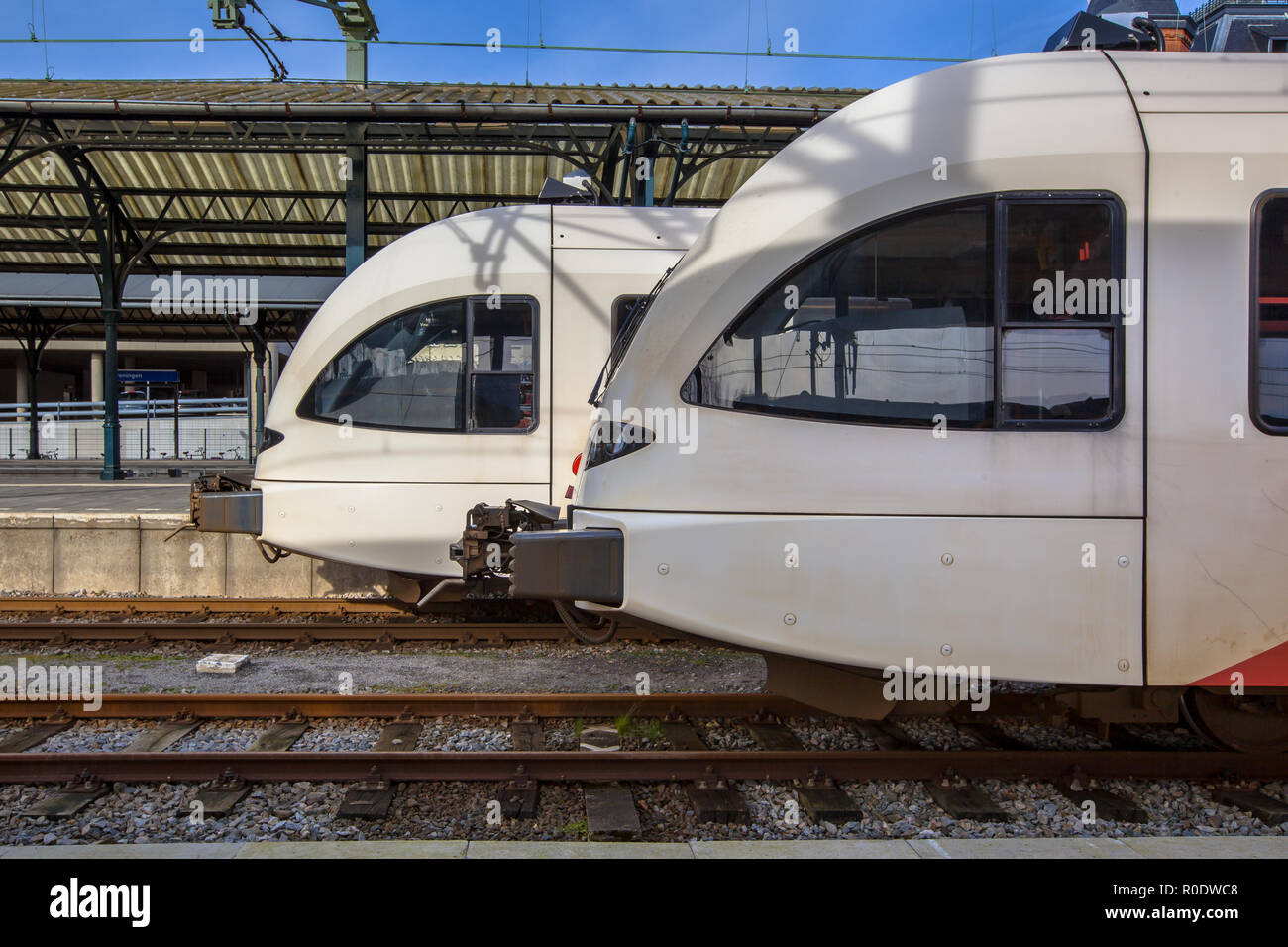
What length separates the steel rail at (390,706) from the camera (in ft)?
17.4

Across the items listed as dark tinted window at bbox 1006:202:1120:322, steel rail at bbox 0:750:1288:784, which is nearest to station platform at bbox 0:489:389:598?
steel rail at bbox 0:750:1288:784

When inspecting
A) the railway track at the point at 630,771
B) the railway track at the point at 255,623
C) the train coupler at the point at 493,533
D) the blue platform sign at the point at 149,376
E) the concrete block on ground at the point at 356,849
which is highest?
the blue platform sign at the point at 149,376

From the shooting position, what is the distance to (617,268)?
7086 millimetres

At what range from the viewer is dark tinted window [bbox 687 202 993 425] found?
12.7 ft

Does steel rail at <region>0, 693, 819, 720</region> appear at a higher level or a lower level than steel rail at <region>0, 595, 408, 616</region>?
lower

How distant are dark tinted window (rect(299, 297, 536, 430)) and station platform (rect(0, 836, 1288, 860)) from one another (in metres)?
4.23

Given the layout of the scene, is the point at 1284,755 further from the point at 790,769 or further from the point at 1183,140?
the point at 1183,140

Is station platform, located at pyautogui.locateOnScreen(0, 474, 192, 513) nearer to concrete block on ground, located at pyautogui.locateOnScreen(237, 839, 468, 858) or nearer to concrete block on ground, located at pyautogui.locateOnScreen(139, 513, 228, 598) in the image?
concrete block on ground, located at pyautogui.locateOnScreen(139, 513, 228, 598)

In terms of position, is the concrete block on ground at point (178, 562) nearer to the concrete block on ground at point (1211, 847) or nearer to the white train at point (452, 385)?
the white train at point (452, 385)

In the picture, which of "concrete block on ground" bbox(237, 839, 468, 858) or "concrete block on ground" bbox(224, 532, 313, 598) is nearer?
"concrete block on ground" bbox(237, 839, 468, 858)

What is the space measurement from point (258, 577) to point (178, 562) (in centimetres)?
87

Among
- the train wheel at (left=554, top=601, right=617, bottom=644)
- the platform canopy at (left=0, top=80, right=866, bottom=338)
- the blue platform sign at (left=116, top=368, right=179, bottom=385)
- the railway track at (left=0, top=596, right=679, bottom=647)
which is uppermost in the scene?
the platform canopy at (left=0, top=80, right=866, bottom=338)

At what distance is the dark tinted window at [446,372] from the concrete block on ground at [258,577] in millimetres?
Result: 2699

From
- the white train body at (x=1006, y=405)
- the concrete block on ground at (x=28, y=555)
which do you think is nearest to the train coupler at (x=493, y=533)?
the white train body at (x=1006, y=405)
